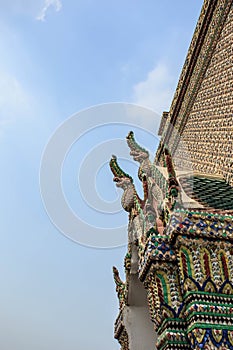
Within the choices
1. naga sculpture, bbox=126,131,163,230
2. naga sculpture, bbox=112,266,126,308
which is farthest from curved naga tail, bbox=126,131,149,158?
naga sculpture, bbox=112,266,126,308

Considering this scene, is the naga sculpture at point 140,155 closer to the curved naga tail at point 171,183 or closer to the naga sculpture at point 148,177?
the naga sculpture at point 148,177

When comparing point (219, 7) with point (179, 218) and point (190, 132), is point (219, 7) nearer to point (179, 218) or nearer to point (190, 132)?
point (190, 132)

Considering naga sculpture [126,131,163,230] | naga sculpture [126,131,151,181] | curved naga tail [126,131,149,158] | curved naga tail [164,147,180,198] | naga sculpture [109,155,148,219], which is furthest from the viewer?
curved naga tail [126,131,149,158]

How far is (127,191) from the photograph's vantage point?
165 inches

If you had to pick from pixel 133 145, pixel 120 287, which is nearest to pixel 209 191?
pixel 133 145

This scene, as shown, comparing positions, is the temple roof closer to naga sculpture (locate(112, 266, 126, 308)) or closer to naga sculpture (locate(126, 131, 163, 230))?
naga sculpture (locate(126, 131, 163, 230))

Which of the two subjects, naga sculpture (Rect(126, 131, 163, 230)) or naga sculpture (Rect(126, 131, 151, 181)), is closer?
naga sculpture (Rect(126, 131, 163, 230))

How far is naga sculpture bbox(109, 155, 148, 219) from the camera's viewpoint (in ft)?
12.9

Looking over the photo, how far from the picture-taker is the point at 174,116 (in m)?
7.88

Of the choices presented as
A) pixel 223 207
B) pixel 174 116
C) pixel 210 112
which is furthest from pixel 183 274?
pixel 174 116

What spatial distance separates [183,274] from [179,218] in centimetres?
36

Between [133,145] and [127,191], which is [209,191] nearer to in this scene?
[127,191]

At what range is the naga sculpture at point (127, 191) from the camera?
3936mm

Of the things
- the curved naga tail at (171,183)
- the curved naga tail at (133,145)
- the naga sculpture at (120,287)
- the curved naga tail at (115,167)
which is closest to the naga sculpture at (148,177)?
the curved naga tail at (133,145)
